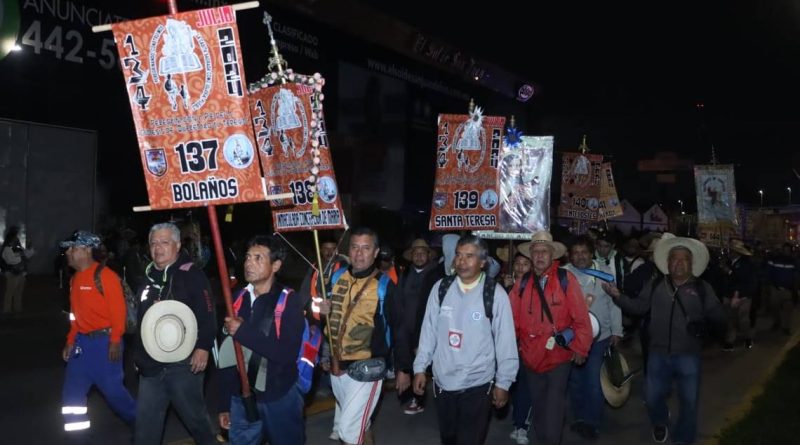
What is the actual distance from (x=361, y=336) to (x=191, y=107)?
6.41 ft

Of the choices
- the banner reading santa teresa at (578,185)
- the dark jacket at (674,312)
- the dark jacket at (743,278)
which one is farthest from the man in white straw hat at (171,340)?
the banner reading santa teresa at (578,185)

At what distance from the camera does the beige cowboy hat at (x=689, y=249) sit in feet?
24.3

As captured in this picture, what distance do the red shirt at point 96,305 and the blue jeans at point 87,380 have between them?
9 cm

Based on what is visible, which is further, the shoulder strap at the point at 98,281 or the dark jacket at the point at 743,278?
the dark jacket at the point at 743,278

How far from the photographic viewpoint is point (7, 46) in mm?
17234

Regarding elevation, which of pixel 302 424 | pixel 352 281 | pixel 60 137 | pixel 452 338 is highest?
pixel 60 137

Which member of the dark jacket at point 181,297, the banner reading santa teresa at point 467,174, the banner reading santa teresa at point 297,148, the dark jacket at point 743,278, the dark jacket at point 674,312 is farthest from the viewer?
the dark jacket at point 743,278

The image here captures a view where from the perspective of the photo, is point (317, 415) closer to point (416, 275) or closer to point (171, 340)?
point (416, 275)

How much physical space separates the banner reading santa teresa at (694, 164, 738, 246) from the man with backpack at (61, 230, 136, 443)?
1285cm

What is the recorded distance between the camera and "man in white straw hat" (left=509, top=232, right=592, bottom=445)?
20.3 ft

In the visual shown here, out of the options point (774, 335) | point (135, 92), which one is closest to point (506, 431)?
point (135, 92)

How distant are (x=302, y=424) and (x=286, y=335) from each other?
23.6 inches

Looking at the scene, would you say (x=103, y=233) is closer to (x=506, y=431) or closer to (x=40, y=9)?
(x=40, y=9)

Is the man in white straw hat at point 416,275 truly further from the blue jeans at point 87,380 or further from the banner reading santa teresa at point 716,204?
the banner reading santa teresa at point 716,204
